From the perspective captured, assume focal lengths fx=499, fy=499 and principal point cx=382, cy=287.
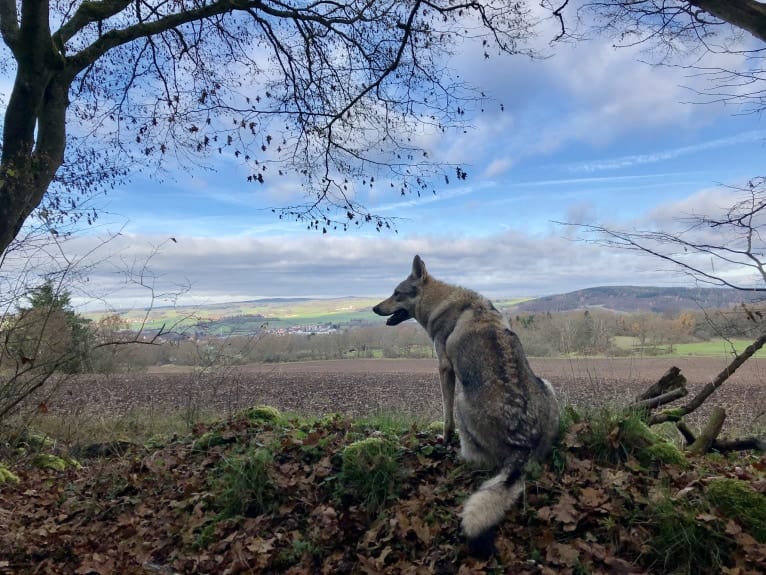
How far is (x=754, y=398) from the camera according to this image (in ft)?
47.7

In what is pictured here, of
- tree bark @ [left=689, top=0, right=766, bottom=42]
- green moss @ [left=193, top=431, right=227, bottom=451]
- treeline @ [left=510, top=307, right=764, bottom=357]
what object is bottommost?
green moss @ [left=193, top=431, right=227, bottom=451]

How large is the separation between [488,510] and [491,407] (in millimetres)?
1220

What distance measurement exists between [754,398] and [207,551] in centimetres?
1582

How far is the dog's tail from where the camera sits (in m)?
4.01

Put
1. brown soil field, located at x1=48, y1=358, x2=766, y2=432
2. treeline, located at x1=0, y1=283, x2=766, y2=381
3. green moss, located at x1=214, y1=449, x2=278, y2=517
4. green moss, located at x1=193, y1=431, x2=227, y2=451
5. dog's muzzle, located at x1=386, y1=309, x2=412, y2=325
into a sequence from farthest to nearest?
brown soil field, located at x1=48, y1=358, x2=766, y2=432
dog's muzzle, located at x1=386, y1=309, x2=412, y2=325
green moss, located at x1=193, y1=431, x2=227, y2=451
treeline, located at x1=0, y1=283, x2=766, y2=381
green moss, located at x1=214, y1=449, x2=278, y2=517

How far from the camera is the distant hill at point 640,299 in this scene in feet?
20.7

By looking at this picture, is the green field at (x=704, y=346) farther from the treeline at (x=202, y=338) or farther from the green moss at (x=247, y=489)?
the green moss at (x=247, y=489)

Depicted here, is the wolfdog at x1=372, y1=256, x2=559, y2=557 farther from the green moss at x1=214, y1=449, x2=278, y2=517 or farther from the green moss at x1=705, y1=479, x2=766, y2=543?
the green moss at x1=214, y1=449, x2=278, y2=517

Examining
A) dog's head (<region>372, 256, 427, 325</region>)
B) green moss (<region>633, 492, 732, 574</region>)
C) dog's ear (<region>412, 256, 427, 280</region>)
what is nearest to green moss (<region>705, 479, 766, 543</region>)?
green moss (<region>633, 492, 732, 574</region>)

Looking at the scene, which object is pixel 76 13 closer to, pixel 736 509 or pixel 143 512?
pixel 143 512

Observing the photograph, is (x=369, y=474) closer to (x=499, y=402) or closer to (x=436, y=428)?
(x=499, y=402)

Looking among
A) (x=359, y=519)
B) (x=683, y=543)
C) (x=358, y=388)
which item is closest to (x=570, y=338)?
(x=683, y=543)

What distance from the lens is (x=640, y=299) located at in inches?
678

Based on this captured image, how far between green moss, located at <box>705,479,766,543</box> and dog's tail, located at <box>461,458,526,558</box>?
156 cm
